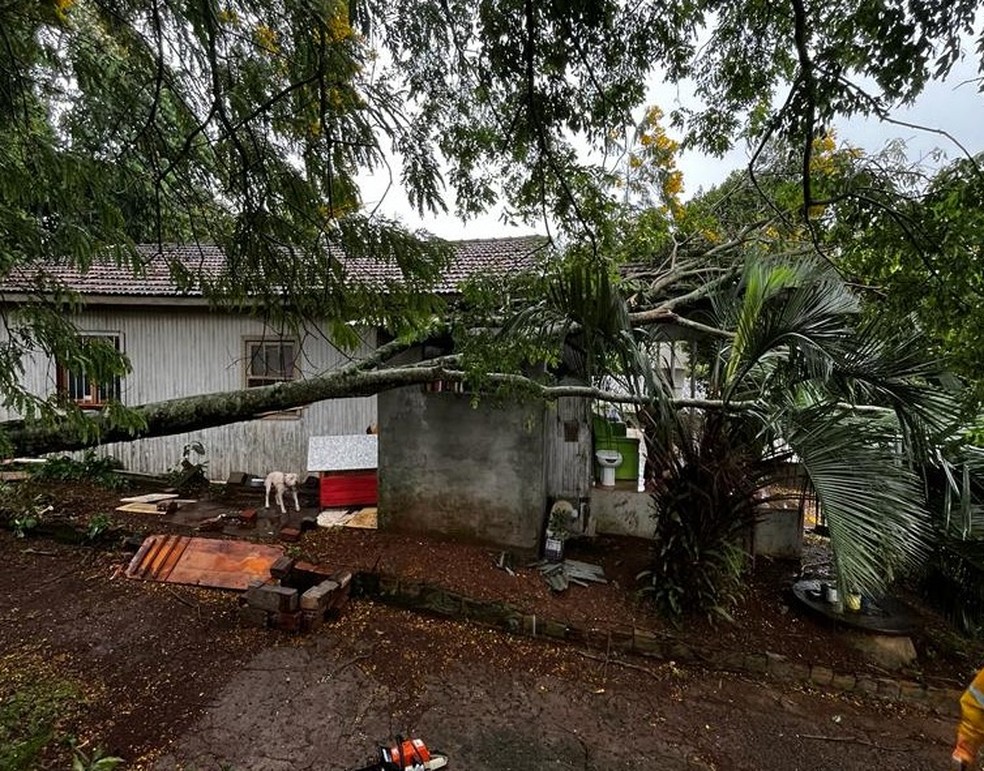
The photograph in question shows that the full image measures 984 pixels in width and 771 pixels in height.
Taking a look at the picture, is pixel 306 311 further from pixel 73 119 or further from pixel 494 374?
pixel 73 119

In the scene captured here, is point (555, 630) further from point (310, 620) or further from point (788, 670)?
point (310, 620)

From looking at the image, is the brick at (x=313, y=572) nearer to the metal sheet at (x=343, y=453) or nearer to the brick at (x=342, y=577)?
the brick at (x=342, y=577)

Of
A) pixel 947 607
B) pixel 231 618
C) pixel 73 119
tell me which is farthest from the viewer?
pixel 947 607

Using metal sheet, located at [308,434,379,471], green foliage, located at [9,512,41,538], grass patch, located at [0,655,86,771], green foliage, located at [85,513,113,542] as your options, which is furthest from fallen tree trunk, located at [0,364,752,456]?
green foliage, located at [9,512,41,538]

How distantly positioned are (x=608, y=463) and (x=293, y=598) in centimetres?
388

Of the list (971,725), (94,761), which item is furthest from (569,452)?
(94,761)

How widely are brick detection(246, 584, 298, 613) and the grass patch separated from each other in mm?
1208

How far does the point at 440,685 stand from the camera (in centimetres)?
372

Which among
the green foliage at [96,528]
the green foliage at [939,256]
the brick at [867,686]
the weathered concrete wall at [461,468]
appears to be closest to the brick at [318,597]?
the weathered concrete wall at [461,468]

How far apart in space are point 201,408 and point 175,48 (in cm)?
211

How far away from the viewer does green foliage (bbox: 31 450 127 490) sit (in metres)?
7.59

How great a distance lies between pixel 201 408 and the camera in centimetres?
→ 283

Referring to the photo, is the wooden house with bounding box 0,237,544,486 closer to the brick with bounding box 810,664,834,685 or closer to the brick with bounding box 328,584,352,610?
the brick with bounding box 328,584,352,610

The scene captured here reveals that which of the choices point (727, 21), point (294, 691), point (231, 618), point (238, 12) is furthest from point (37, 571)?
point (727, 21)
